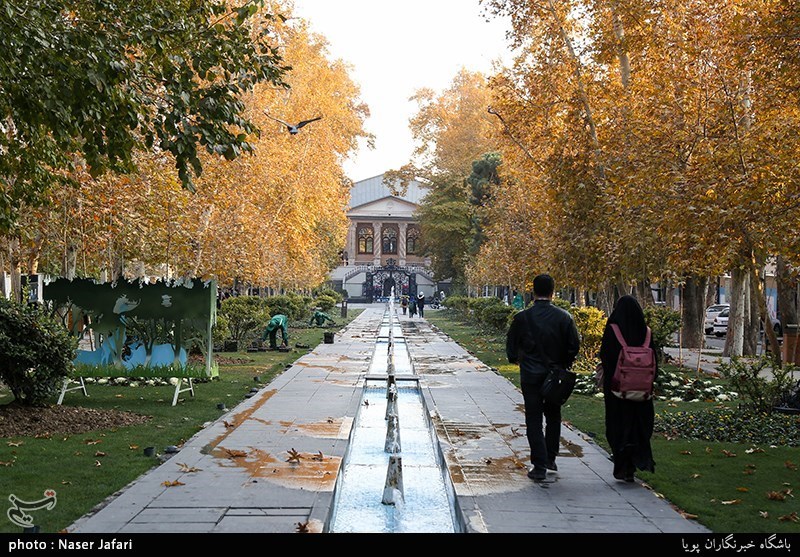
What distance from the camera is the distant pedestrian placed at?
27.9 ft

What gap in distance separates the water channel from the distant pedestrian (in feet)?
5.07

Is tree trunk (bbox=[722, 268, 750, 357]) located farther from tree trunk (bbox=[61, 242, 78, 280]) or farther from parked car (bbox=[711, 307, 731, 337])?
parked car (bbox=[711, 307, 731, 337])

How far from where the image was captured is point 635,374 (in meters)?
8.45

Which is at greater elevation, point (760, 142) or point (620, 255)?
point (760, 142)

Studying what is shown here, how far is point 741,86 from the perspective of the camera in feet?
64.3

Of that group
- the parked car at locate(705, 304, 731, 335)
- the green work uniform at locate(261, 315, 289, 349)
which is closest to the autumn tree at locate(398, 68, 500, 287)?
the parked car at locate(705, 304, 731, 335)

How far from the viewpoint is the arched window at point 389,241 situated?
117375mm

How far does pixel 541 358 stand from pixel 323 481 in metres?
2.24

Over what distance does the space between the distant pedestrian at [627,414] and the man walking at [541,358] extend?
1.12ft

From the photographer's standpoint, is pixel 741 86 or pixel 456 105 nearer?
pixel 741 86

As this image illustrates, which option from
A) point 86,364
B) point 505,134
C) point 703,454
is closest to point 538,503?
point 703,454

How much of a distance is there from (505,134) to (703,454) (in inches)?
589
